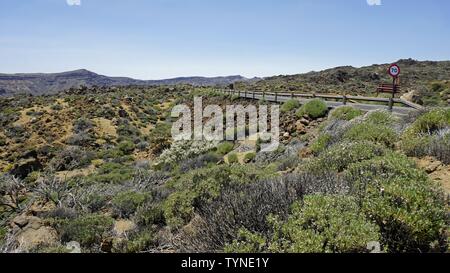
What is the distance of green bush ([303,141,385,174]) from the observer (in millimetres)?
7184

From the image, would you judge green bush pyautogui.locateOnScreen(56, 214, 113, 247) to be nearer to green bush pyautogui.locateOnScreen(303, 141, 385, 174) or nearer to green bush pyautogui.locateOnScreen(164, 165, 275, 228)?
green bush pyautogui.locateOnScreen(164, 165, 275, 228)

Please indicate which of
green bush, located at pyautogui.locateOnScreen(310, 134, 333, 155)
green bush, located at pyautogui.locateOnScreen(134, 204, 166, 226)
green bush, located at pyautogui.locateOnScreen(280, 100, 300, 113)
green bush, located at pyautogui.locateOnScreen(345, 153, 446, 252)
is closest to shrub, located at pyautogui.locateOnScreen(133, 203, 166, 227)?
green bush, located at pyautogui.locateOnScreen(134, 204, 166, 226)

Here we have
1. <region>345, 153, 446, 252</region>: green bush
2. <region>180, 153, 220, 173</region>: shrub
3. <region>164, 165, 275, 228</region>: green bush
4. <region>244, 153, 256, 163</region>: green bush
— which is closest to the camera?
<region>345, 153, 446, 252</region>: green bush

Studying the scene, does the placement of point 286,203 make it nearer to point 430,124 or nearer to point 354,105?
point 430,124

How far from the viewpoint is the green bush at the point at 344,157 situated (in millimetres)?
7184

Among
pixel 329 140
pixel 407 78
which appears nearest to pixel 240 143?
pixel 329 140

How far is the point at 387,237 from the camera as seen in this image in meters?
4.27

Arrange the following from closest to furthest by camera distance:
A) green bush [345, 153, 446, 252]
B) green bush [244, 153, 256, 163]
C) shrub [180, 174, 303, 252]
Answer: green bush [345, 153, 446, 252]
shrub [180, 174, 303, 252]
green bush [244, 153, 256, 163]

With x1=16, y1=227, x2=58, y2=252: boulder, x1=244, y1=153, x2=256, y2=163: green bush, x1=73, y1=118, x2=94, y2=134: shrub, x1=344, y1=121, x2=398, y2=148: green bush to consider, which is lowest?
x1=73, y1=118, x2=94, y2=134: shrub

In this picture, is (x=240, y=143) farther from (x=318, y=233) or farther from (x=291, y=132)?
(x=318, y=233)

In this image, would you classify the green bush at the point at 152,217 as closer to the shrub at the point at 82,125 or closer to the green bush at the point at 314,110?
the green bush at the point at 314,110

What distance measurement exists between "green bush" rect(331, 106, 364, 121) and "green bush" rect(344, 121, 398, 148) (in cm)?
497

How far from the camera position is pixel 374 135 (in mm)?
9281

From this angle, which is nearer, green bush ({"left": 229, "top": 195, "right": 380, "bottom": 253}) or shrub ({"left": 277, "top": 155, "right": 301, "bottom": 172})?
green bush ({"left": 229, "top": 195, "right": 380, "bottom": 253})
